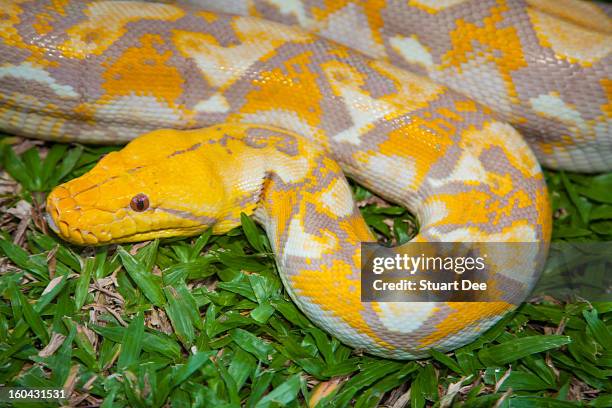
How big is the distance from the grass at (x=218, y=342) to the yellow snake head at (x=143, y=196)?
16 cm

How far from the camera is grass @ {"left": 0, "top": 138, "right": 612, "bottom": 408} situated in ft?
8.71

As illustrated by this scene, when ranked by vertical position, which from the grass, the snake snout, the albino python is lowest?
the grass

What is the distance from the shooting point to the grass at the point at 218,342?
2.65 metres

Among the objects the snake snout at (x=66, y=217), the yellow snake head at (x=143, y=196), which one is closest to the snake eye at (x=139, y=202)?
the yellow snake head at (x=143, y=196)

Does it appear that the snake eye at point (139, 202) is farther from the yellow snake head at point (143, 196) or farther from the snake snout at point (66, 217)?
the snake snout at point (66, 217)

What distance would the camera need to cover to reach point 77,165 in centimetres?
354

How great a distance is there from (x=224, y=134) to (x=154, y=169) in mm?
476

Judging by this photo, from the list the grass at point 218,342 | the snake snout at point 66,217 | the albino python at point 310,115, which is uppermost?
the albino python at point 310,115

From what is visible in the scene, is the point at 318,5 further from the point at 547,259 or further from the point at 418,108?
the point at 547,259

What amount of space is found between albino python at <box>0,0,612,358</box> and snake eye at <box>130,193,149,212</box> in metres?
0.01

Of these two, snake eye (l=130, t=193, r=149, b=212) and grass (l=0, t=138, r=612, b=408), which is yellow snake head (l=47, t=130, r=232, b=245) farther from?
grass (l=0, t=138, r=612, b=408)

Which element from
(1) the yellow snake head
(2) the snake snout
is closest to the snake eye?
(1) the yellow snake head

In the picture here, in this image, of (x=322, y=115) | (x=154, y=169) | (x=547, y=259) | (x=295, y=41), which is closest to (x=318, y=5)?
(x=295, y=41)

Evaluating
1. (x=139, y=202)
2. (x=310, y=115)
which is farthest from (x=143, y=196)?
(x=310, y=115)
